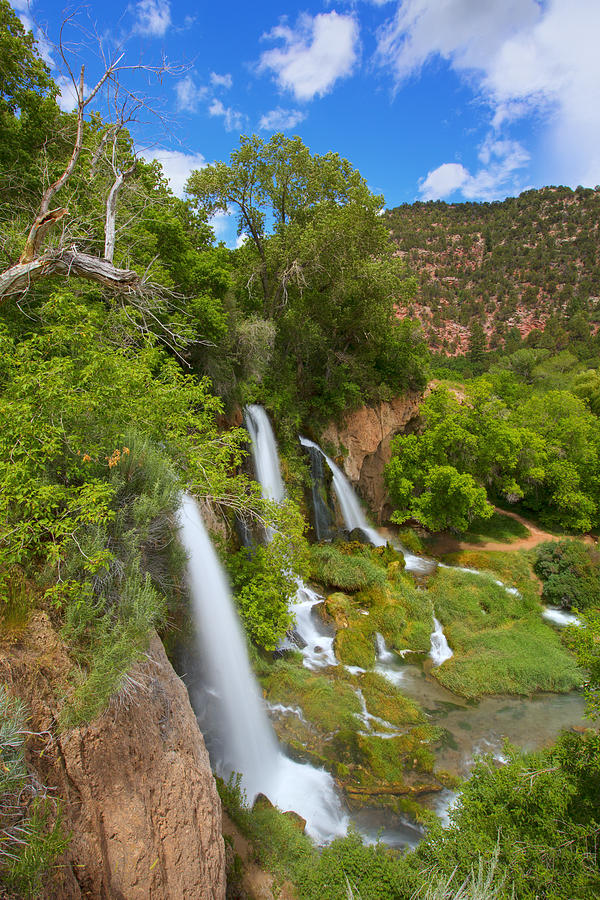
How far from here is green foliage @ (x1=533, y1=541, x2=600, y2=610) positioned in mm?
14297

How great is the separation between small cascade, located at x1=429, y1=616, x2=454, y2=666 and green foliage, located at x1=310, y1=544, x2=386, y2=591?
2.13 m

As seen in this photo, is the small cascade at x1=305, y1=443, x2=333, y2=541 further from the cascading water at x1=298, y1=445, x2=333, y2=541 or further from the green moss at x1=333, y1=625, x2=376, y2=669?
the green moss at x1=333, y1=625, x2=376, y2=669

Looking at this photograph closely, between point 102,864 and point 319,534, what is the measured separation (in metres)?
12.7

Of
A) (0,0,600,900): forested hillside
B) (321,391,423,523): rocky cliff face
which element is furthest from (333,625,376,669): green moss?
(321,391,423,523): rocky cliff face

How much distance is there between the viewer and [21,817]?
2.81 m

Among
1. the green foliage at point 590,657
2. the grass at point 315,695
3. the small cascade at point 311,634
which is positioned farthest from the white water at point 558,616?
the green foliage at point 590,657

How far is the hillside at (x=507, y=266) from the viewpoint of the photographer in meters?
63.0

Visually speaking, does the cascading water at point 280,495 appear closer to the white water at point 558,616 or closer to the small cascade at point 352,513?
the small cascade at point 352,513

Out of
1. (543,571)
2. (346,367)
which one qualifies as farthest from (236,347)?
(543,571)

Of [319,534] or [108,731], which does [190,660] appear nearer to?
[108,731]

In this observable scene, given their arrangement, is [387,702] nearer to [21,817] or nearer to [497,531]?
[21,817]

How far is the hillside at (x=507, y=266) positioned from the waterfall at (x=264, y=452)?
168 feet

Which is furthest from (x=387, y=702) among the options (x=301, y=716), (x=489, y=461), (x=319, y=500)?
(x=489, y=461)

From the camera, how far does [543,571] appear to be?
1590cm
